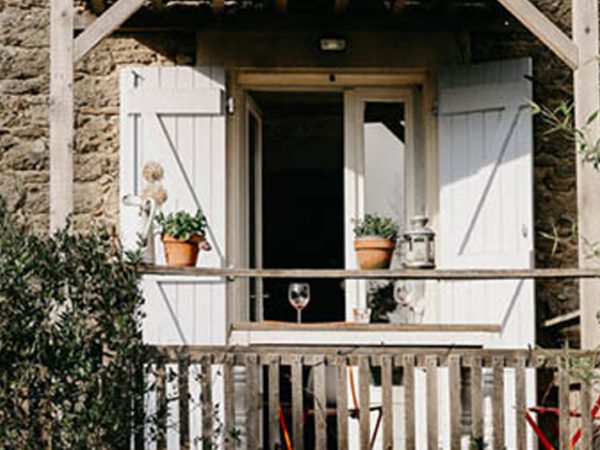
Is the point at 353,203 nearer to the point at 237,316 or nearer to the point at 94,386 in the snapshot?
the point at 237,316

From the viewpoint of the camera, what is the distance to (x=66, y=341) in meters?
4.31

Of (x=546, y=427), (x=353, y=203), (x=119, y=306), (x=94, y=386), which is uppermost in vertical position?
(x=353, y=203)

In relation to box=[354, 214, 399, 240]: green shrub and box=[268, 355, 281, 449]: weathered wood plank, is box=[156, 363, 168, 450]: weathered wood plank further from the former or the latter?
box=[354, 214, 399, 240]: green shrub

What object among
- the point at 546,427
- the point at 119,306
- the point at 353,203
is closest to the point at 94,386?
the point at 119,306

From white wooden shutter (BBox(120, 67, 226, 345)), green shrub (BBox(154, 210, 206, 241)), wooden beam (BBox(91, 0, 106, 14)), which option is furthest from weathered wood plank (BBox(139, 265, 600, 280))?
wooden beam (BBox(91, 0, 106, 14))

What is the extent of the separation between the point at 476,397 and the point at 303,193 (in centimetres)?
392

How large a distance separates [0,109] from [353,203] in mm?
2314

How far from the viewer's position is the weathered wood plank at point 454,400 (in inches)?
179

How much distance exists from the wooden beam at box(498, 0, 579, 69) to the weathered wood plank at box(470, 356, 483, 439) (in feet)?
4.88

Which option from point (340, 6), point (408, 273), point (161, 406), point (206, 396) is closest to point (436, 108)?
point (340, 6)

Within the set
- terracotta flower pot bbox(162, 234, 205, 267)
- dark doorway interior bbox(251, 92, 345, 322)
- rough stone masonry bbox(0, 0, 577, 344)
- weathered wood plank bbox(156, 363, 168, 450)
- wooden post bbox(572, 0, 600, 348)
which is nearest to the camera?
weathered wood plank bbox(156, 363, 168, 450)

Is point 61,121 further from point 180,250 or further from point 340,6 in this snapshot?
point 340,6

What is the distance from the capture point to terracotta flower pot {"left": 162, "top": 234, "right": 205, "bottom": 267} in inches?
217

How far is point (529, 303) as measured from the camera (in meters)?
6.07
